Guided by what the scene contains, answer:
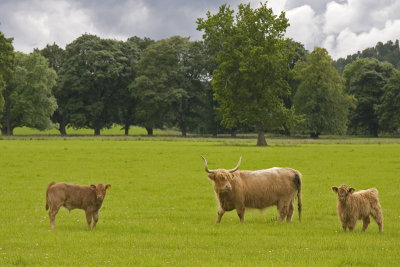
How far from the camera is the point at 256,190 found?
13.9 meters

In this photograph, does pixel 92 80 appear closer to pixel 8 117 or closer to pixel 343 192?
pixel 8 117

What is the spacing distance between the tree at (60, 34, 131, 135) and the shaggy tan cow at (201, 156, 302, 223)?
2924 inches

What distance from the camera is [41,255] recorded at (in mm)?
9992

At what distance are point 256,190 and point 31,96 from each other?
73815 mm

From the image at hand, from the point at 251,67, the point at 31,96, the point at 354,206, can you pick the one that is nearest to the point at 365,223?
the point at 354,206

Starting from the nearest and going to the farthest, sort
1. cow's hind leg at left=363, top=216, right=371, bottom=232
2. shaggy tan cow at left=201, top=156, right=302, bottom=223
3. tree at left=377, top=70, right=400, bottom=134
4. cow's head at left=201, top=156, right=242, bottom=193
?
cow's hind leg at left=363, top=216, right=371, bottom=232
cow's head at left=201, top=156, right=242, bottom=193
shaggy tan cow at left=201, top=156, right=302, bottom=223
tree at left=377, top=70, right=400, bottom=134

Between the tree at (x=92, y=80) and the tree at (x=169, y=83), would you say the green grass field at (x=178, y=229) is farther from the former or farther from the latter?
the tree at (x=92, y=80)

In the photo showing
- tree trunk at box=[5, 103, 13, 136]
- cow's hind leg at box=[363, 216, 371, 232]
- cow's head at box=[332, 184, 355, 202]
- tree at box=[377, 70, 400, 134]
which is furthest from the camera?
tree at box=[377, 70, 400, 134]

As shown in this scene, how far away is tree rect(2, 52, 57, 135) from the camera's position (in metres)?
81.2

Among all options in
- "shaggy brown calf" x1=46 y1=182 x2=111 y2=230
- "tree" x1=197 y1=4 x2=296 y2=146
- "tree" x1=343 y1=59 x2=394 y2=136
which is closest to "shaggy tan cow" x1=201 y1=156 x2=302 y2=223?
"shaggy brown calf" x1=46 y1=182 x2=111 y2=230

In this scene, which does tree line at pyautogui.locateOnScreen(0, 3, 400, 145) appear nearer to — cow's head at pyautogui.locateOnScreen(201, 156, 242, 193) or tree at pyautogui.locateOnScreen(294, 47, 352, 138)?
tree at pyautogui.locateOnScreen(294, 47, 352, 138)

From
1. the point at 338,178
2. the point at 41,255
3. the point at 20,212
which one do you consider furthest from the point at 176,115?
the point at 41,255

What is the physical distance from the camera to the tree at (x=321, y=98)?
273ft

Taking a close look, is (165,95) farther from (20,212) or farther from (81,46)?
(20,212)
